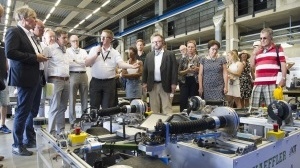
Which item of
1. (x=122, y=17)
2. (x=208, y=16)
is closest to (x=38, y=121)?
(x=208, y=16)

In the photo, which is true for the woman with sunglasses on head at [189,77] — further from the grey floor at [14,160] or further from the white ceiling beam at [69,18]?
the white ceiling beam at [69,18]

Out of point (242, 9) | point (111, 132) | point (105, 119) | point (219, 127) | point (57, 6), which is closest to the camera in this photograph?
point (219, 127)

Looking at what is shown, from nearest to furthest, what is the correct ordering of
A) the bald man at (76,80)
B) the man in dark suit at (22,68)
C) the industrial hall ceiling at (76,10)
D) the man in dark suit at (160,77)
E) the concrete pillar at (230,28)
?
1. the man in dark suit at (22,68)
2. the man in dark suit at (160,77)
3. the bald man at (76,80)
4. the concrete pillar at (230,28)
5. the industrial hall ceiling at (76,10)

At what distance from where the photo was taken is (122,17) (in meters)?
10.8

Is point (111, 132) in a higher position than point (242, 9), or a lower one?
lower

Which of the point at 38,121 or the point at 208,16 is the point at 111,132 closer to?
the point at 38,121

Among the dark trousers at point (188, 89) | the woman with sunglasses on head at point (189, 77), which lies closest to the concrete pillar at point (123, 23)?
the woman with sunglasses on head at point (189, 77)

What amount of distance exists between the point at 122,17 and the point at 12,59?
30.2 feet

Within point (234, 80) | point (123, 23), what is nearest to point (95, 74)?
point (234, 80)

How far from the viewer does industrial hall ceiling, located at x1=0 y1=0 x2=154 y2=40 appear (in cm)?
876

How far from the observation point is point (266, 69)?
2.50m

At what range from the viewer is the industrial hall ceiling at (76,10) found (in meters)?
8.76

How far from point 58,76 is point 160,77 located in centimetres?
112

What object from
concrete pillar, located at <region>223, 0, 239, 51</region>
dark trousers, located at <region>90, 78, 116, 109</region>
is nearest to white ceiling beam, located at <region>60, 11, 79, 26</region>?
Answer: concrete pillar, located at <region>223, 0, 239, 51</region>
